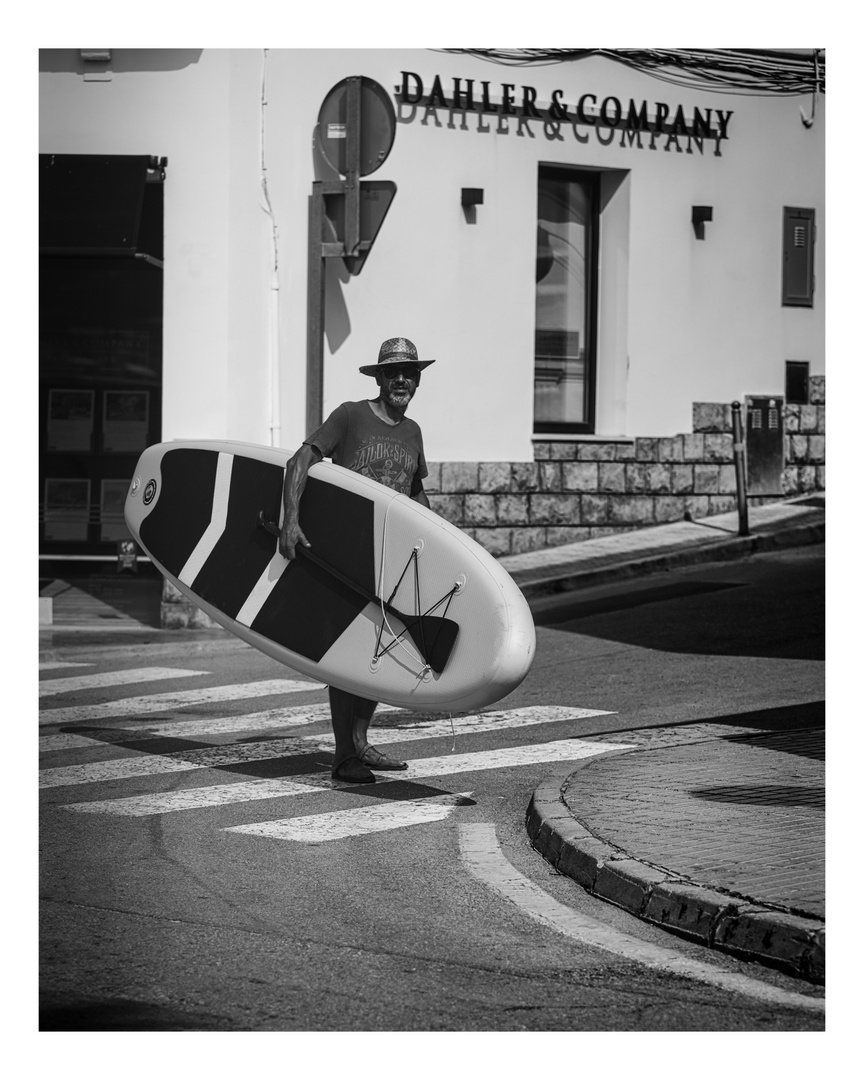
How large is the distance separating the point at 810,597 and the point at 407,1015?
31.3 feet

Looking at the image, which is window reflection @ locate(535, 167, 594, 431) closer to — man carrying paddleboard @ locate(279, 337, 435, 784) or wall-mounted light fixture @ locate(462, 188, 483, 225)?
wall-mounted light fixture @ locate(462, 188, 483, 225)

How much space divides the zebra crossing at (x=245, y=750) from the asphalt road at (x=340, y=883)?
0.02 metres

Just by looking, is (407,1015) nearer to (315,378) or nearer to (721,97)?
(315,378)

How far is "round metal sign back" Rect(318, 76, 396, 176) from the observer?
13062 millimetres

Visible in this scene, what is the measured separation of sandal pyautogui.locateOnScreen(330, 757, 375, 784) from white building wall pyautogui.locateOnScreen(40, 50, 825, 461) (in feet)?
21.7

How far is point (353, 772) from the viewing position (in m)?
6.88

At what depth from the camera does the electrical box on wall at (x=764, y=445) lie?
16.0 m

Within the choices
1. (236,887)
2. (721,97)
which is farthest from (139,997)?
(721,97)

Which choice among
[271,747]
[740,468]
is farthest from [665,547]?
[271,747]

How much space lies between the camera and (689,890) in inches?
193

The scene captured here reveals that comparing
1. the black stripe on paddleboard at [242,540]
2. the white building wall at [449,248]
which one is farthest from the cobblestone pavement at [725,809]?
the white building wall at [449,248]

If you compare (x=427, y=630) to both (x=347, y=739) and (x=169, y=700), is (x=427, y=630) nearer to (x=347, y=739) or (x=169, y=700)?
(x=347, y=739)

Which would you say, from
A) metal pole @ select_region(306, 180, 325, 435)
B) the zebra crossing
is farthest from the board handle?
metal pole @ select_region(306, 180, 325, 435)

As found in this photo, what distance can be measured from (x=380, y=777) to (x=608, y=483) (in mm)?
9359
